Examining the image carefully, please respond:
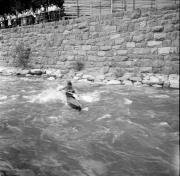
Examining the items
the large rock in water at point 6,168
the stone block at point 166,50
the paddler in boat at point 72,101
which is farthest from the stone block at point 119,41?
the large rock in water at point 6,168

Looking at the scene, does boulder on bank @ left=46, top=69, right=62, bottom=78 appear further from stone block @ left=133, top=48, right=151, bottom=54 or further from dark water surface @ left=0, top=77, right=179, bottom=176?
stone block @ left=133, top=48, right=151, bottom=54

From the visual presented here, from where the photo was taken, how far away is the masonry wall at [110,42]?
902cm

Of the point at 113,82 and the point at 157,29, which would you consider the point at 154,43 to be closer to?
the point at 157,29

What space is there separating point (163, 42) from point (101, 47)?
2.93 m

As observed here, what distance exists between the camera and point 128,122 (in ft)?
18.5

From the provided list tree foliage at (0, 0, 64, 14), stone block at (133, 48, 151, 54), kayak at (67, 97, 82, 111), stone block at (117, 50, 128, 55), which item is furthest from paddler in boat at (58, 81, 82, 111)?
tree foliage at (0, 0, 64, 14)

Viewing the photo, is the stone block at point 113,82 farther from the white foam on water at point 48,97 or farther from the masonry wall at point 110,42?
the white foam on water at point 48,97

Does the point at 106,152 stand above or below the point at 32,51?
below

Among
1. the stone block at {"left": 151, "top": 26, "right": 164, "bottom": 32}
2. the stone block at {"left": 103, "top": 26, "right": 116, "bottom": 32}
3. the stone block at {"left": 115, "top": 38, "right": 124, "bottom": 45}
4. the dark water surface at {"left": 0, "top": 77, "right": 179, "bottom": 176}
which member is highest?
the stone block at {"left": 103, "top": 26, "right": 116, "bottom": 32}

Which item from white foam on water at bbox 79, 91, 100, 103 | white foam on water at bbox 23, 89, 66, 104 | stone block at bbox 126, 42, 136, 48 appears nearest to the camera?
white foam on water at bbox 79, 91, 100, 103

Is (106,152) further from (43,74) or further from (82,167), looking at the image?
(43,74)

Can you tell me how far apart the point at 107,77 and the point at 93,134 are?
538cm

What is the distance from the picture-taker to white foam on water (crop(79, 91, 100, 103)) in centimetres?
766

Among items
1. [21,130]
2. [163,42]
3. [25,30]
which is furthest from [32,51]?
[21,130]
